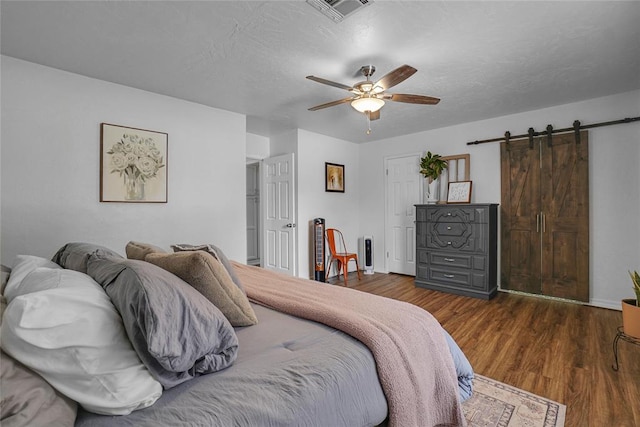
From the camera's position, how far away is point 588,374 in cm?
214

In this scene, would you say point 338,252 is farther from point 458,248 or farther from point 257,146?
point 257,146

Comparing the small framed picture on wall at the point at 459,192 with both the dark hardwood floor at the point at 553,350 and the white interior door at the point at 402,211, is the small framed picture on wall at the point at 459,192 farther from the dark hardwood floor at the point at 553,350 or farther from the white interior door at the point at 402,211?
the dark hardwood floor at the point at 553,350

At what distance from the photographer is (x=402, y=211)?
527 cm

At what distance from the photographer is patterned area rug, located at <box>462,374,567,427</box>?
1.68m

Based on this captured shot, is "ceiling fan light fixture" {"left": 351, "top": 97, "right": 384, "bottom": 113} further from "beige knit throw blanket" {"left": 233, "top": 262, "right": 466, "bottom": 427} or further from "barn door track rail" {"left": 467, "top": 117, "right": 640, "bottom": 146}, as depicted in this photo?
"barn door track rail" {"left": 467, "top": 117, "right": 640, "bottom": 146}

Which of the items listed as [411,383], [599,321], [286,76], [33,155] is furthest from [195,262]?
[599,321]

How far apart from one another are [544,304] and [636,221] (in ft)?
4.27

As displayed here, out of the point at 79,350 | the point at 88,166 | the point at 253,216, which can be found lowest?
the point at 79,350

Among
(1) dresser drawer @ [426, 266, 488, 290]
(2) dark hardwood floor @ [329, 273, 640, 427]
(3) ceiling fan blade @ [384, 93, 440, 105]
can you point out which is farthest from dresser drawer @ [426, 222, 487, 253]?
(3) ceiling fan blade @ [384, 93, 440, 105]

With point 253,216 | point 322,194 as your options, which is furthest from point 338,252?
point 253,216

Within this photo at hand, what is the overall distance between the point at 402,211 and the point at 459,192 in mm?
1037

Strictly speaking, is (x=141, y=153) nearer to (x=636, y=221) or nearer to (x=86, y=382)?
(x=86, y=382)

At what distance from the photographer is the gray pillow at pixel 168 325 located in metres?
0.85

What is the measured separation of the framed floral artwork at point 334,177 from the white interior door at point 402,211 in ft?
2.70
